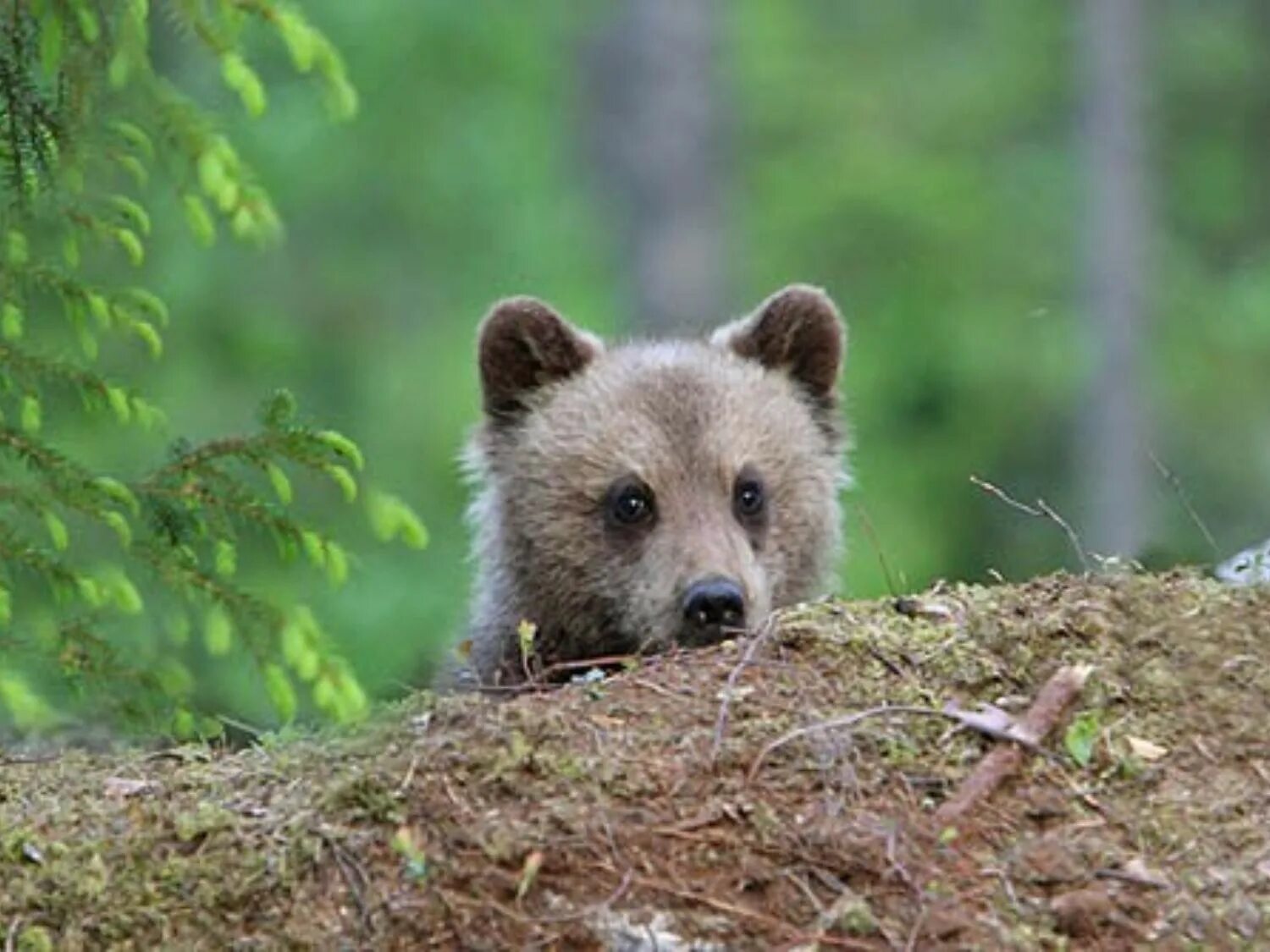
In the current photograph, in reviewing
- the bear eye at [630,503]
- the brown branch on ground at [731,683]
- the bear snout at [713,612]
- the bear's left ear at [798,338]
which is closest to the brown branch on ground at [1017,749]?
the brown branch on ground at [731,683]

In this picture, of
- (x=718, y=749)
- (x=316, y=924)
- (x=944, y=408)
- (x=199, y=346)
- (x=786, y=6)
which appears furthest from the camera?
(x=786, y=6)

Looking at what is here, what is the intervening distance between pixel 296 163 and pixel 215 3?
11.1 meters

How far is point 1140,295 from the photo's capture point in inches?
866

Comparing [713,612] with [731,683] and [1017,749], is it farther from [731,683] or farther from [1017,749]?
[1017,749]

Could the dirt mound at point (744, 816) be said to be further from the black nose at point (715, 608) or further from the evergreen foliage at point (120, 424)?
the black nose at point (715, 608)

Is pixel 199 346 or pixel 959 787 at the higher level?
pixel 959 787

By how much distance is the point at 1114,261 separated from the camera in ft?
71.4

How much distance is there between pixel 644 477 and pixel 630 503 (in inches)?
3.2

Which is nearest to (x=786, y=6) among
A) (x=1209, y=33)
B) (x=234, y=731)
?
(x=1209, y=33)

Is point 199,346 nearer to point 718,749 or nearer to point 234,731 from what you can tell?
point 234,731

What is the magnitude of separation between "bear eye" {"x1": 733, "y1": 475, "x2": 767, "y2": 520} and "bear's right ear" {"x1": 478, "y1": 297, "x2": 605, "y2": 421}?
69cm

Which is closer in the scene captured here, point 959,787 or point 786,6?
point 959,787

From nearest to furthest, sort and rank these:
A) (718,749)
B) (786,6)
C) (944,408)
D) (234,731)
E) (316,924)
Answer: (316,924), (718,749), (234,731), (944,408), (786,6)

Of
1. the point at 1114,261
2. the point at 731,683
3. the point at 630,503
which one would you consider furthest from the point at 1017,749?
the point at 1114,261
